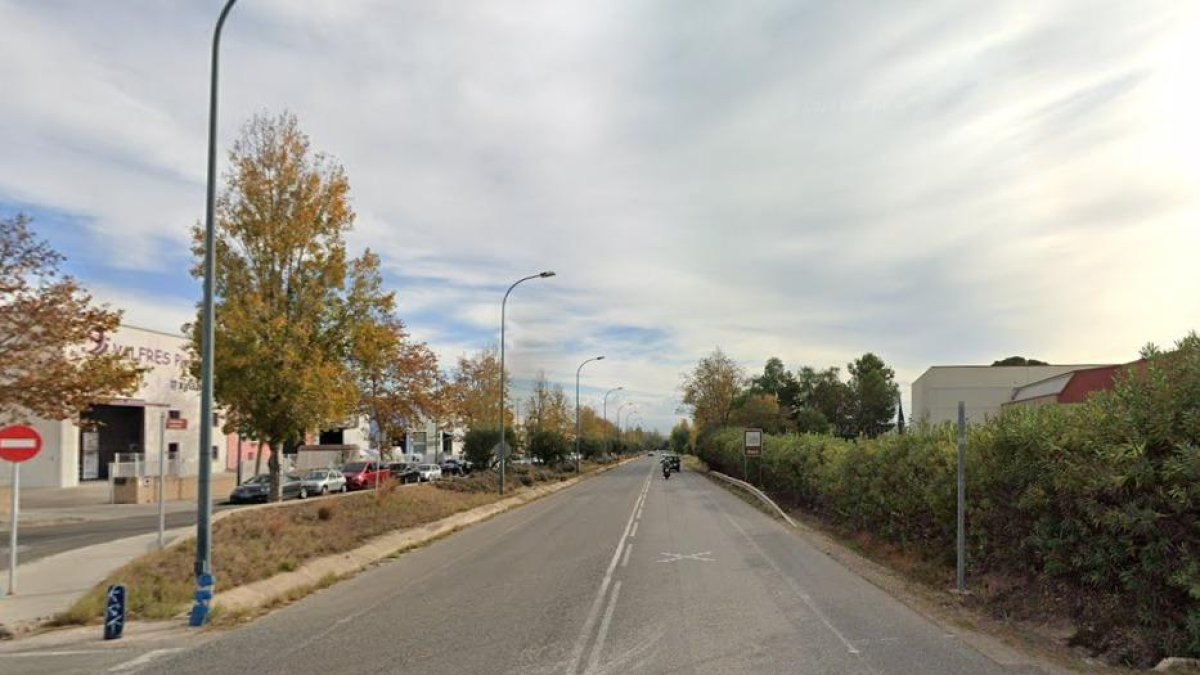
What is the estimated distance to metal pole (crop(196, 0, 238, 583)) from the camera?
11.6m

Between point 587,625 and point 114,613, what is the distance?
5.67 meters

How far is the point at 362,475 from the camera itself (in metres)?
45.3

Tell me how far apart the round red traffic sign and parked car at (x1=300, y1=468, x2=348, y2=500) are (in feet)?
89.7

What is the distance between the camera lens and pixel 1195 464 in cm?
730

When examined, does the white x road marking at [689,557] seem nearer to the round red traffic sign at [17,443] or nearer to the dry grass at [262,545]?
the dry grass at [262,545]

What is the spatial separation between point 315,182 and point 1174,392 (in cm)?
2124

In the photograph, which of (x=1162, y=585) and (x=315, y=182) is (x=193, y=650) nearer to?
(x=1162, y=585)

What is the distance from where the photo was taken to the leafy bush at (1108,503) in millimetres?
7711

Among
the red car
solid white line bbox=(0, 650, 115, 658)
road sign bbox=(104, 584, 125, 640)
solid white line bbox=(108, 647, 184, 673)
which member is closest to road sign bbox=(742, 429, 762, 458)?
the red car

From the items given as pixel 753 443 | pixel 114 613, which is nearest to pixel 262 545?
pixel 114 613

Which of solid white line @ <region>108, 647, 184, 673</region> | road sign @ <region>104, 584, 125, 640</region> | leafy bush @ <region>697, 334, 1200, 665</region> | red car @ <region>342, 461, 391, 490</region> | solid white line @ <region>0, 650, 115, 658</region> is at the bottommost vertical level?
red car @ <region>342, 461, 391, 490</region>

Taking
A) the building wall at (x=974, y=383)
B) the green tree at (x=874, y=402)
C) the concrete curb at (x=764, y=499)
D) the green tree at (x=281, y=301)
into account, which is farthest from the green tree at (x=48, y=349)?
the green tree at (x=874, y=402)

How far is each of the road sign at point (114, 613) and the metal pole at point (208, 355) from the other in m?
1.30

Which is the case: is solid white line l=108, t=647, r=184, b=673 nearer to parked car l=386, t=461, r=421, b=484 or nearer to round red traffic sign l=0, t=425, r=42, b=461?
round red traffic sign l=0, t=425, r=42, b=461
